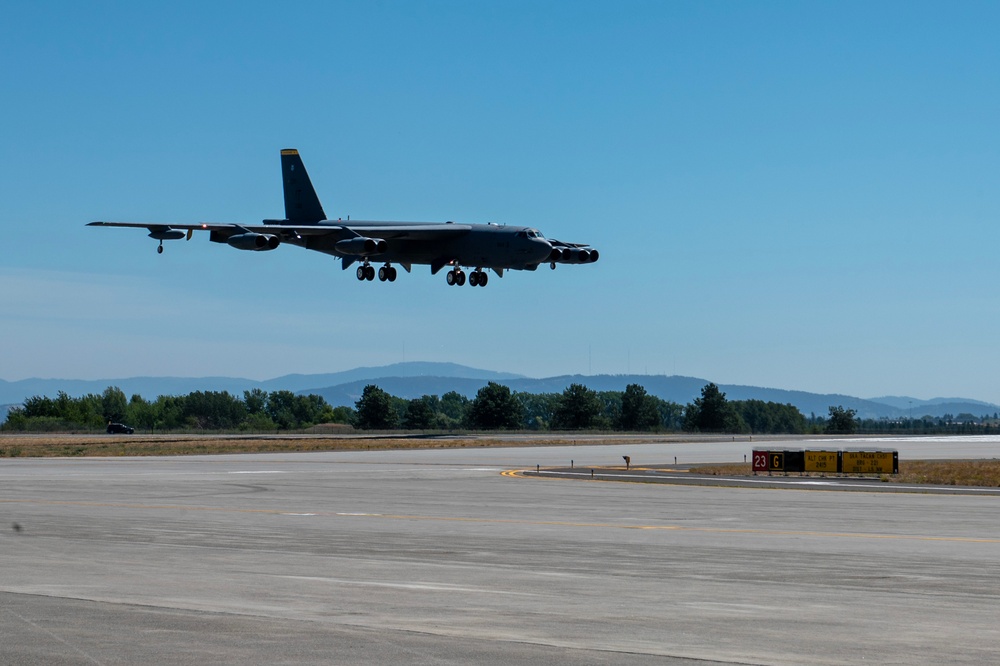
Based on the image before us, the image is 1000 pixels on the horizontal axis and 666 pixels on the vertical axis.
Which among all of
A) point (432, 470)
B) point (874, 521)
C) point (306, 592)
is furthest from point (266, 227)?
point (306, 592)

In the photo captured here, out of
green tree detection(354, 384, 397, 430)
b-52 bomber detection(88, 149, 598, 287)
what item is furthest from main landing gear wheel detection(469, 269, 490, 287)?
green tree detection(354, 384, 397, 430)

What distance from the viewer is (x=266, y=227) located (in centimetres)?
7912

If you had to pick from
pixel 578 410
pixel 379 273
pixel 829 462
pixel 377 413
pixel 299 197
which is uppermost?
pixel 299 197

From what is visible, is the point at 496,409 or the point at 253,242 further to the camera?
the point at 496,409

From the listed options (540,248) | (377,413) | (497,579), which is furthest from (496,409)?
(497,579)

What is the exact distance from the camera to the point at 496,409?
18350 centimetres

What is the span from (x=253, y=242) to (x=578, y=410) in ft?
377

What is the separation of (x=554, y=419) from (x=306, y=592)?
176 m

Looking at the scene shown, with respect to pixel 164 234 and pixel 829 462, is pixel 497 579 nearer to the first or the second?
pixel 829 462

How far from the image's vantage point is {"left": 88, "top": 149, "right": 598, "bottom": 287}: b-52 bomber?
7606 cm

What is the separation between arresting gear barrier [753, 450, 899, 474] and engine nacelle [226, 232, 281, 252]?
3793cm

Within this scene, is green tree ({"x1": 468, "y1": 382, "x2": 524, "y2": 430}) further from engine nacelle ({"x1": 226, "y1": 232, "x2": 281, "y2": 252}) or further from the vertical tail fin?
engine nacelle ({"x1": 226, "y1": 232, "x2": 281, "y2": 252})

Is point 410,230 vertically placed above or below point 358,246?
above

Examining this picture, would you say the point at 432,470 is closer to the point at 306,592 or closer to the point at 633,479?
the point at 633,479
